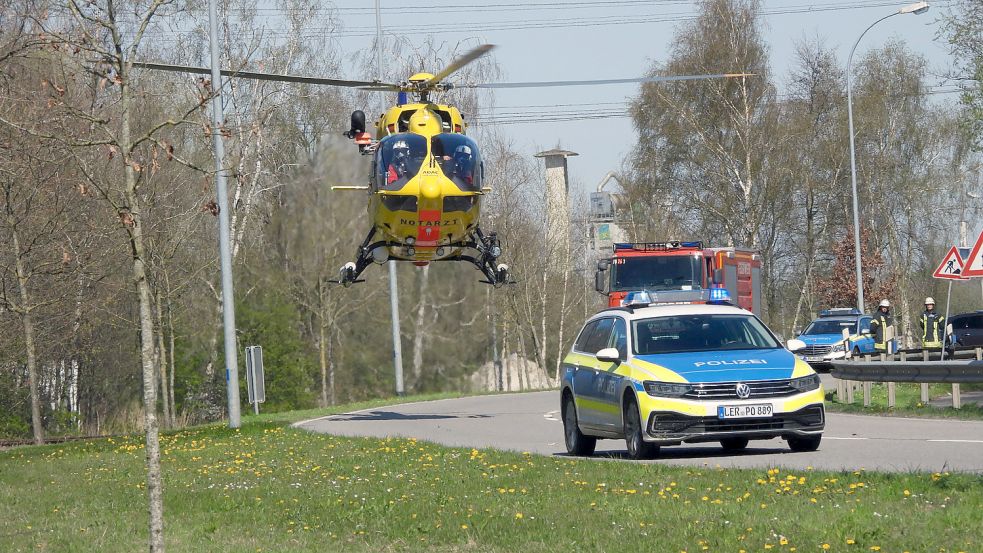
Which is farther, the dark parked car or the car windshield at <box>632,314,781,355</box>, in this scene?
the dark parked car

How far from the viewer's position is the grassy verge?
21.8 meters

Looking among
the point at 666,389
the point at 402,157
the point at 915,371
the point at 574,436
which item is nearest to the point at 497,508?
the point at 666,389

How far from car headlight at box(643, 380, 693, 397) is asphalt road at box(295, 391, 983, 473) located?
724 millimetres

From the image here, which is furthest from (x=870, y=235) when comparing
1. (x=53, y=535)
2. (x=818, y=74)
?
(x=53, y=535)

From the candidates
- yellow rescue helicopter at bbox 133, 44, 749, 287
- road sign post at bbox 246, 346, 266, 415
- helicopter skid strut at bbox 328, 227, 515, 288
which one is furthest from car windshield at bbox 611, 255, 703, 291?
road sign post at bbox 246, 346, 266, 415

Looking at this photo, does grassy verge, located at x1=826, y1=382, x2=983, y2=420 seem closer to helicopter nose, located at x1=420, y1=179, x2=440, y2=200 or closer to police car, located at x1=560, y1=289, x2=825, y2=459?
police car, located at x1=560, y1=289, x2=825, y2=459

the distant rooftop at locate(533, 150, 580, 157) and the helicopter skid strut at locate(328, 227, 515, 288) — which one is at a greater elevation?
the distant rooftop at locate(533, 150, 580, 157)

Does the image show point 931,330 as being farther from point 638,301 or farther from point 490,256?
point 638,301

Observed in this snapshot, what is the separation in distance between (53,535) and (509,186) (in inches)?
1933

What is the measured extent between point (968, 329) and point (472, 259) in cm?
2456

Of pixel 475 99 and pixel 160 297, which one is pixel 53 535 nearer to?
pixel 160 297

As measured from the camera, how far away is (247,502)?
12.2 meters

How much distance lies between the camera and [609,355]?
14977 mm

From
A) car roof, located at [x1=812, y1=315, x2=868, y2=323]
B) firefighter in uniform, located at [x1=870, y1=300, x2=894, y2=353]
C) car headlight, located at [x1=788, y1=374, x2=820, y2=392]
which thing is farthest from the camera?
car roof, located at [x1=812, y1=315, x2=868, y2=323]
